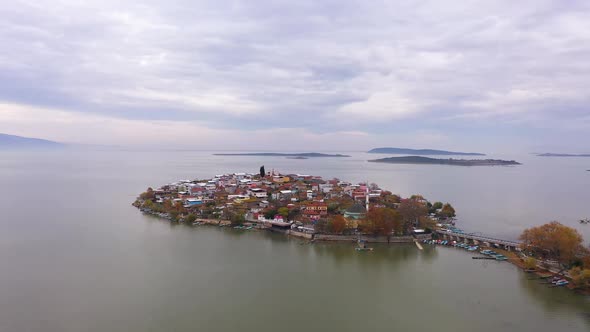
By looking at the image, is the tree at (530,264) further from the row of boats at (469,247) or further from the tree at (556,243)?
the row of boats at (469,247)

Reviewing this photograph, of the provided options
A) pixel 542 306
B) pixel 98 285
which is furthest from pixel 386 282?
pixel 98 285

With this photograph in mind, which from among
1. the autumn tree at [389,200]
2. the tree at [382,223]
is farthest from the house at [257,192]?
the tree at [382,223]

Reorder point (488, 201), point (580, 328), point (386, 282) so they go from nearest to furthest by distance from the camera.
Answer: point (580, 328), point (386, 282), point (488, 201)

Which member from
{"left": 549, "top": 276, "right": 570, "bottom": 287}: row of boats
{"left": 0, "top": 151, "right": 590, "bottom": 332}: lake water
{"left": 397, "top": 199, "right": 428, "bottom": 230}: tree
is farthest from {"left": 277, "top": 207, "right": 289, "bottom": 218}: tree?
{"left": 549, "top": 276, "right": 570, "bottom": 287}: row of boats

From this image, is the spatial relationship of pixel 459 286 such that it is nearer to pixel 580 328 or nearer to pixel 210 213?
pixel 580 328

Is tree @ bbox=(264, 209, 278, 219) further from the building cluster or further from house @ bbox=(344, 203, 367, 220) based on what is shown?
house @ bbox=(344, 203, 367, 220)

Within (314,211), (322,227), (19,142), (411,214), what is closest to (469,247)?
(411,214)
